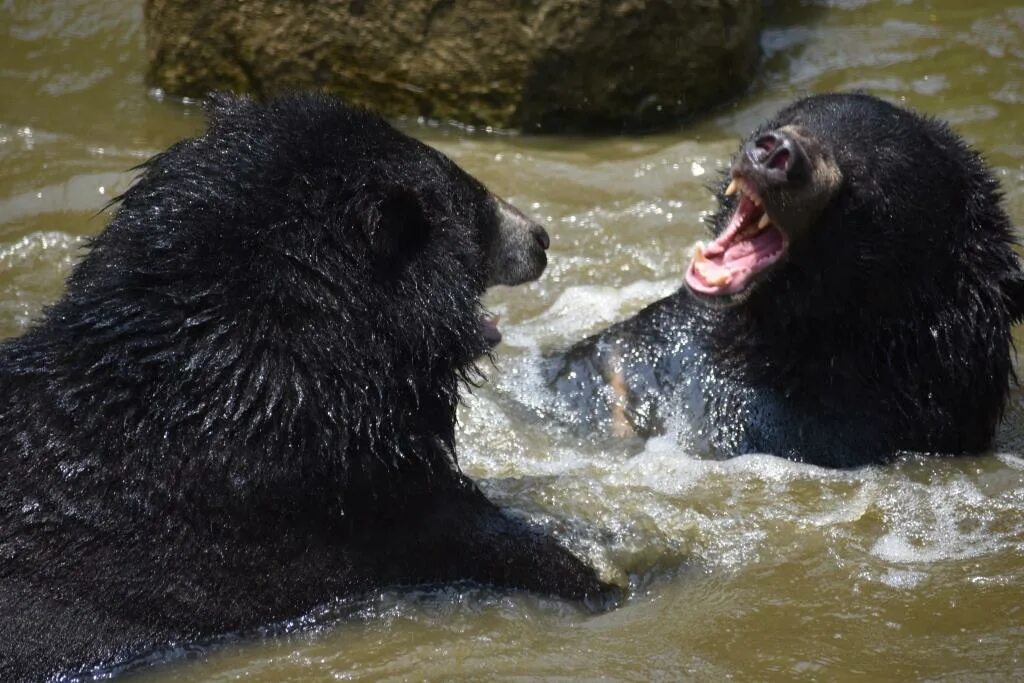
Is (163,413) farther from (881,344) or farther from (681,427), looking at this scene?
(881,344)

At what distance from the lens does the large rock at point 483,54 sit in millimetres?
9454

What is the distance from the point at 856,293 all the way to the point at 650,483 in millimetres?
1193

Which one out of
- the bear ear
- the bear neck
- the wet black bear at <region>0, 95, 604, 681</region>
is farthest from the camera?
the bear neck

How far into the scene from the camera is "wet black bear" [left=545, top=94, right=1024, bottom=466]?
606 centimetres

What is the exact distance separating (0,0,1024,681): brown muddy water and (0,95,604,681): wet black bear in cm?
29

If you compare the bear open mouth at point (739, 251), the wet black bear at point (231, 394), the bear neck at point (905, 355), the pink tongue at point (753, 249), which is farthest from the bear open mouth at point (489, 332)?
the bear neck at point (905, 355)

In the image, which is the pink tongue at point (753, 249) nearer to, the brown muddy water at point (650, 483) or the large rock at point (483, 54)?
the brown muddy water at point (650, 483)

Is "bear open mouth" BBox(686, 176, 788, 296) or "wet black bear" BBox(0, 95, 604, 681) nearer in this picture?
"wet black bear" BBox(0, 95, 604, 681)

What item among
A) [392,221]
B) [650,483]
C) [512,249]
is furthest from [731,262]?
[392,221]

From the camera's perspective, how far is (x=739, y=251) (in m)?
6.34

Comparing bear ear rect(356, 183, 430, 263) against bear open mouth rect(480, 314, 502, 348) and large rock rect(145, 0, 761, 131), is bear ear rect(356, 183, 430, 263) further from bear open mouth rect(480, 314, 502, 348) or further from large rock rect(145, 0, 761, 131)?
large rock rect(145, 0, 761, 131)

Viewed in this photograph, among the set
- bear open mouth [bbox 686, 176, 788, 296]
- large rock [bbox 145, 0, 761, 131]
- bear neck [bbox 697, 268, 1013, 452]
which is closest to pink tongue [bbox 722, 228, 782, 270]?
bear open mouth [bbox 686, 176, 788, 296]

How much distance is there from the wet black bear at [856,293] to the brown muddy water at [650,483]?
0.21 m

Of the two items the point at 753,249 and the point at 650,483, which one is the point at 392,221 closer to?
the point at 650,483
